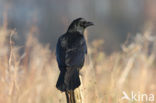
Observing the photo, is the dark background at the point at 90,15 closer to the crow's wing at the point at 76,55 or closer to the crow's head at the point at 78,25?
the crow's head at the point at 78,25

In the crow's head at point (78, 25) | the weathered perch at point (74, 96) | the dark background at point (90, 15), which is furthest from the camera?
the dark background at point (90, 15)

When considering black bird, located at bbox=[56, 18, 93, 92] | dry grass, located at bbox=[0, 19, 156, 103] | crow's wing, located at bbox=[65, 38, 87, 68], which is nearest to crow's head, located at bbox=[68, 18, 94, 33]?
black bird, located at bbox=[56, 18, 93, 92]

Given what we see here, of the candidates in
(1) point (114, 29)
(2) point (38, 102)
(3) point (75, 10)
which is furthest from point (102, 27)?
(2) point (38, 102)

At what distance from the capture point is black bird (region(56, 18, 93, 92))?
4.46 metres

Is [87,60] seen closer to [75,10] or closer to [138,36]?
[138,36]

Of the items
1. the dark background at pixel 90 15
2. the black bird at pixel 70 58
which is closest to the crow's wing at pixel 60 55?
the black bird at pixel 70 58

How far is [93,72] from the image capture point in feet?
15.8

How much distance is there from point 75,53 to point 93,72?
0.26 m

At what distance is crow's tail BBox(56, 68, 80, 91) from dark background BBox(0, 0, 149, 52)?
16460 mm

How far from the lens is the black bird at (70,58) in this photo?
175 inches

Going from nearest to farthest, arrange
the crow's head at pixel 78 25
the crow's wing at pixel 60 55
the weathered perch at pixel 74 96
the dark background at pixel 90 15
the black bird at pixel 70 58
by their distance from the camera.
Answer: the weathered perch at pixel 74 96 → the black bird at pixel 70 58 → the crow's wing at pixel 60 55 → the crow's head at pixel 78 25 → the dark background at pixel 90 15

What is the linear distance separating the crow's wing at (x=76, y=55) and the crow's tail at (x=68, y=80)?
5.8 inches

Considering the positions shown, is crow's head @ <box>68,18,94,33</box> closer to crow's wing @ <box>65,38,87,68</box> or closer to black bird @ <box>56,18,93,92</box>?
black bird @ <box>56,18,93,92</box>

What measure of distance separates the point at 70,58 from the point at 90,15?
30225mm
